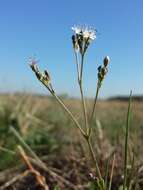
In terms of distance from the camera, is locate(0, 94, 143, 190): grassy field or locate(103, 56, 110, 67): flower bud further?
locate(0, 94, 143, 190): grassy field

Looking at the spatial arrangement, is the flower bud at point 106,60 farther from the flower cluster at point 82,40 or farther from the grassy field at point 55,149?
the grassy field at point 55,149

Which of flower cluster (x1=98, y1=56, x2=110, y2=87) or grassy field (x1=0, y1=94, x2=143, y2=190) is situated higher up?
flower cluster (x1=98, y1=56, x2=110, y2=87)

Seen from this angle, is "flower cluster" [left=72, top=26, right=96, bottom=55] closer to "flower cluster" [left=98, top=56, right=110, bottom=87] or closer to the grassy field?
Result: "flower cluster" [left=98, top=56, right=110, bottom=87]

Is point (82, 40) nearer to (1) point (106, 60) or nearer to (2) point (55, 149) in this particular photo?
(1) point (106, 60)

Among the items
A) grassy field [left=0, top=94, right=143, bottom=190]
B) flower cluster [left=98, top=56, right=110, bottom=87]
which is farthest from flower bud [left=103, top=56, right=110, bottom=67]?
grassy field [left=0, top=94, right=143, bottom=190]

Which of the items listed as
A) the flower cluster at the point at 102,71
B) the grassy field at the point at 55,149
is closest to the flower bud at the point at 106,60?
the flower cluster at the point at 102,71

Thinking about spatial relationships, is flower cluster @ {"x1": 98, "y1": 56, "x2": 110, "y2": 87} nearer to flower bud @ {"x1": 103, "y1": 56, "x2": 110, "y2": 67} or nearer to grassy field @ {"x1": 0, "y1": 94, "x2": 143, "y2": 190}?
flower bud @ {"x1": 103, "y1": 56, "x2": 110, "y2": 67}

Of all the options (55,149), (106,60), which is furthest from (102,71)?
(55,149)

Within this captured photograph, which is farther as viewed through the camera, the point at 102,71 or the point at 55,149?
the point at 55,149

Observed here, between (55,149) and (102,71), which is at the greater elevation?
(102,71)

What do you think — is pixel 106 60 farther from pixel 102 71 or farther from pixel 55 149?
pixel 55 149

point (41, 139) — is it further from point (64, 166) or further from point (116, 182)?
point (116, 182)
